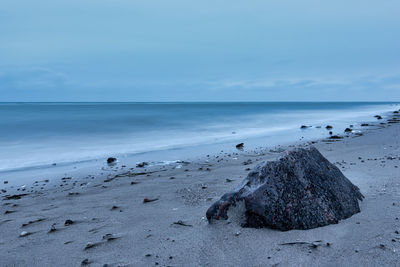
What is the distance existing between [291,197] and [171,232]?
1600mm

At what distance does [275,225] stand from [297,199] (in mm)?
445

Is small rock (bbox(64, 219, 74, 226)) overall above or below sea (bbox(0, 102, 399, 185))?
above

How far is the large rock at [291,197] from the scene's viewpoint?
383 centimetres

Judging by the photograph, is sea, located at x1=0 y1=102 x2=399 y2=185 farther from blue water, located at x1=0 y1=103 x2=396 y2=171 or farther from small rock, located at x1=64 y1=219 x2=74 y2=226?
small rock, located at x1=64 y1=219 x2=74 y2=226

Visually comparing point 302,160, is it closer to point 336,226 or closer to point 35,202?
point 336,226

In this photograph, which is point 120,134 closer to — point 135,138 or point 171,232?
point 135,138

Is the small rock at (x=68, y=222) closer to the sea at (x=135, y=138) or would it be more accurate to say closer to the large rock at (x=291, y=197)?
the large rock at (x=291, y=197)

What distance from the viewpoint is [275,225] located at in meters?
3.79

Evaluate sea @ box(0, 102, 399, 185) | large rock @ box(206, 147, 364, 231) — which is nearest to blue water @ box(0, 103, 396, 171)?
sea @ box(0, 102, 399, 185)

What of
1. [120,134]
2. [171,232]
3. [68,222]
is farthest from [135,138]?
[171,232]

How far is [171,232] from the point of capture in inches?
160

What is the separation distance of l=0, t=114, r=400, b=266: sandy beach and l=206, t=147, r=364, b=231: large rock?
13cm

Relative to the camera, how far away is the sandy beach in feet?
11.0

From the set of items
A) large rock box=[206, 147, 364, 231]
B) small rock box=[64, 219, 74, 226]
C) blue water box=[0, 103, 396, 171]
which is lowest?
blue water box=[0, 103, 396, 171]
